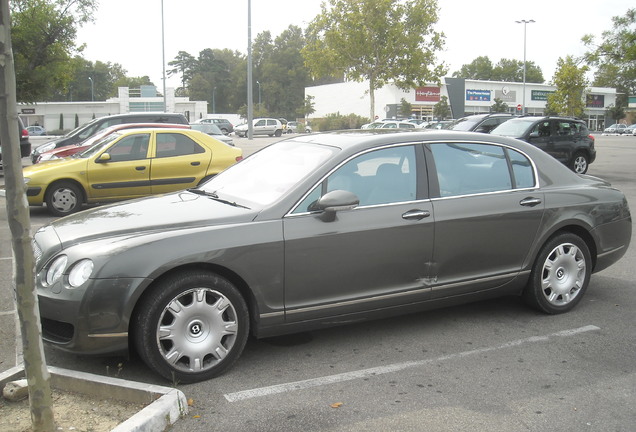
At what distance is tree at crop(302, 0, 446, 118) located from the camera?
38.5 meters

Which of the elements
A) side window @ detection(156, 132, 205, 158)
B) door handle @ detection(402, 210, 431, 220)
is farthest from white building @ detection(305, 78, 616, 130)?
door handle @ detection(402, 210, 431, 220)

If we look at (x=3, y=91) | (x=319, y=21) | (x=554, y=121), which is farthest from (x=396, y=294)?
(x=319, y=21)

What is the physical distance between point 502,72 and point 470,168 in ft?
427

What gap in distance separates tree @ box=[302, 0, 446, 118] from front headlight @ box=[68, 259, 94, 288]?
3642 cm

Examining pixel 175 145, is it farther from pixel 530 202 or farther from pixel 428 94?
pixel 428 94

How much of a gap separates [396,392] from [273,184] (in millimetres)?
1709

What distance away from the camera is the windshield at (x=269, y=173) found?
456 centimetres

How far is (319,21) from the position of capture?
39.8 m

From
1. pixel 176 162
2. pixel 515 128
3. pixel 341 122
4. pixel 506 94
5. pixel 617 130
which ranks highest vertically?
pixel 506 94

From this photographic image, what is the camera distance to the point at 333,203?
4.23 m

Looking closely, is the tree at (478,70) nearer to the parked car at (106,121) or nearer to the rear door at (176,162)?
the parked car at (106,121)

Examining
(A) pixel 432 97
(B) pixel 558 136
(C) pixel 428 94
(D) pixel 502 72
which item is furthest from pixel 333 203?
(D) pixel 502 72

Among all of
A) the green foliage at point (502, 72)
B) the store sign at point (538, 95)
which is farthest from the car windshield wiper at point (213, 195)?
the green foliage at point (502, 72)

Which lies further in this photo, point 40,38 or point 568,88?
point 568,88
